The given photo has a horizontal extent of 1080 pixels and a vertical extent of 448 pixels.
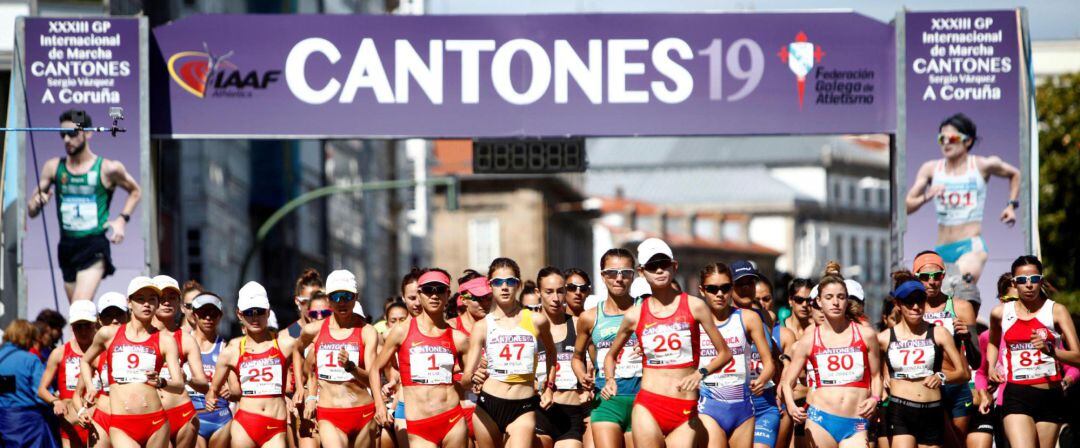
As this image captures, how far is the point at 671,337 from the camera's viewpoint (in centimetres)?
1428

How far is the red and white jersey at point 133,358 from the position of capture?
15.7m

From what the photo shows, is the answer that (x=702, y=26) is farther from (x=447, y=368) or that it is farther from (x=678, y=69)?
(x=447, y=368)

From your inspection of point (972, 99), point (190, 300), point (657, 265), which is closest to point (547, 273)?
point (657, 265)

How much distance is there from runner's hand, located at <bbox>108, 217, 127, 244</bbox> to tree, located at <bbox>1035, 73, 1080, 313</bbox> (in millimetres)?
26435

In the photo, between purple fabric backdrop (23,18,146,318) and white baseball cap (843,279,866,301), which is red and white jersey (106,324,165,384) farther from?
purple fabric backdrop (23,18,146,318)

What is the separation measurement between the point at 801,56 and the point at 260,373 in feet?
28.4

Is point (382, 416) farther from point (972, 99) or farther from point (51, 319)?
point (972, 99)

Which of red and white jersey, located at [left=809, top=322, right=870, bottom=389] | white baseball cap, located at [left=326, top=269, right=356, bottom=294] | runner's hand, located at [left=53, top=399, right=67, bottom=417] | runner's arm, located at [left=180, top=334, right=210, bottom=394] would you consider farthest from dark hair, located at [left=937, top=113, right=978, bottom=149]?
runner's hand, located at [left=53, top=399, right=67, bottom=417]

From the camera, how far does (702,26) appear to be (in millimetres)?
22172

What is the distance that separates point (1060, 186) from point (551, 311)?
97.1ft

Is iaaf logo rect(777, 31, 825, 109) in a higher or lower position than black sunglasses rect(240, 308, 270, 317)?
higher

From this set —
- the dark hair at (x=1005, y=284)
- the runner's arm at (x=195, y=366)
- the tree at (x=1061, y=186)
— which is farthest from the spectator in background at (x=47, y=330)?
the tree at (x=1061, y=186)

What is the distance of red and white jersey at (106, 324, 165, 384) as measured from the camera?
15.7m

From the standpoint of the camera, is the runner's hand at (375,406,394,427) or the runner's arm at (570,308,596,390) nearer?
the runner's arm at (570,308,596,390)
